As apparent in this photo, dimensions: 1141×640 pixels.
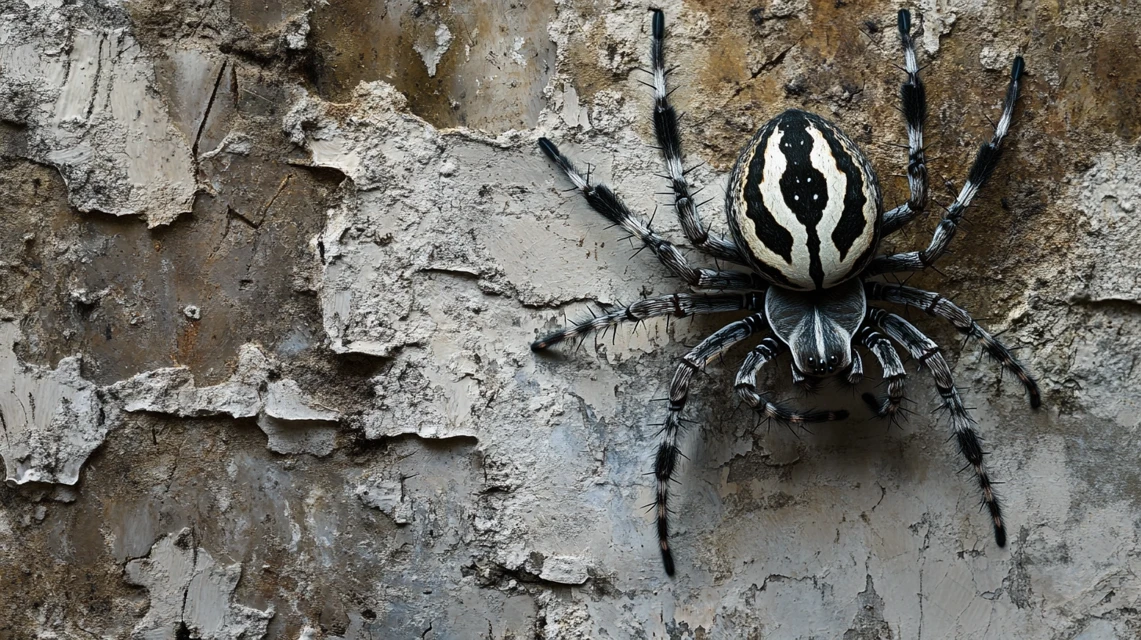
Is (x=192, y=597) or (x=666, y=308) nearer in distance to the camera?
(x=666, y=308)

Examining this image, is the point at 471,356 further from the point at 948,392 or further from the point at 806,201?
the point at 948,392

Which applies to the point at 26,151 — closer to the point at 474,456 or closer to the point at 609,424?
the point at 474,456

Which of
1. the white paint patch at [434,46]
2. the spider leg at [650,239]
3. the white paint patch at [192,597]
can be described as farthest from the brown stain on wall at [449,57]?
the white paint patch at [192,597]

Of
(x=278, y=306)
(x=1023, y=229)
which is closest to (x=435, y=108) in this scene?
(x=278, y=306)

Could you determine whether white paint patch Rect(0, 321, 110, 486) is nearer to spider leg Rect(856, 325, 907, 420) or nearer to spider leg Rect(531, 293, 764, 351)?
spider leg Rect(531, 293, 764, 351)

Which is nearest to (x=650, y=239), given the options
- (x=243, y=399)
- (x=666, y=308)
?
(x=666, y=308)

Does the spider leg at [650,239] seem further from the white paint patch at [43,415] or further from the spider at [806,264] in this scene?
the white paint patch at [43,415]
